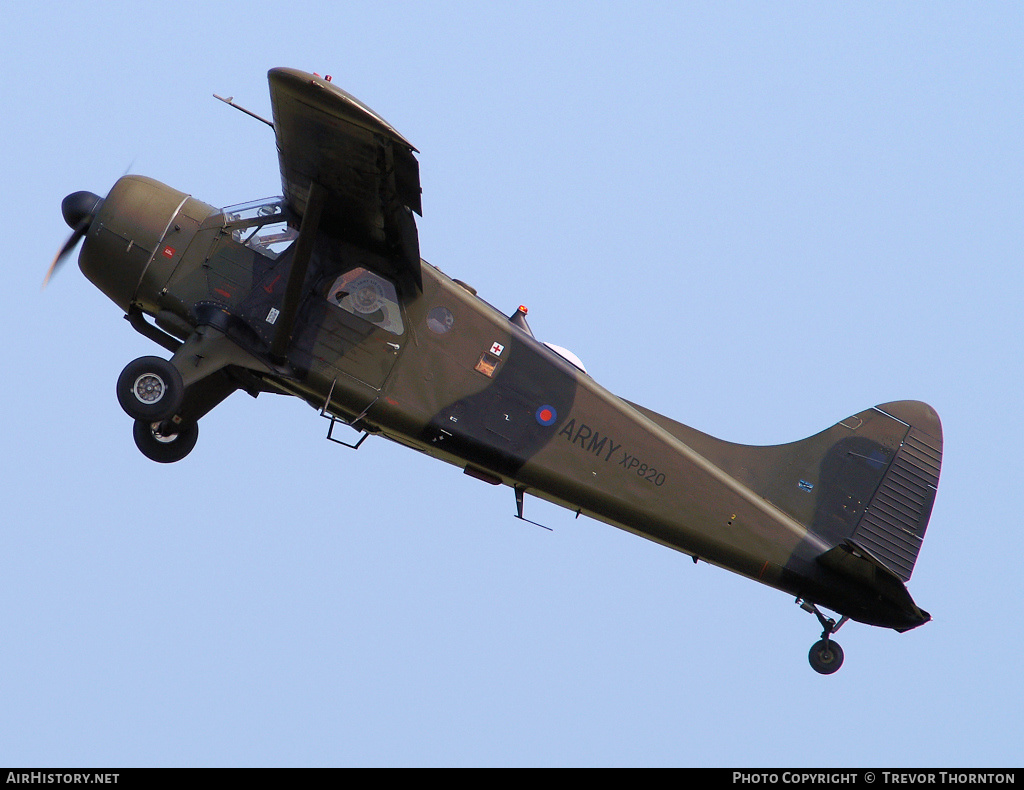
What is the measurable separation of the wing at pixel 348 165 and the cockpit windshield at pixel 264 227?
24 centimetres

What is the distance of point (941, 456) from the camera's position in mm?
12672

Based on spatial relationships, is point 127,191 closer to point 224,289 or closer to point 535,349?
point 224,289

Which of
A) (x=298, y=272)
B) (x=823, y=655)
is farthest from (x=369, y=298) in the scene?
(x=823, y=655)

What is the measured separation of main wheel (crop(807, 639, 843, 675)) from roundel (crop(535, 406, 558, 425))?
127 inches

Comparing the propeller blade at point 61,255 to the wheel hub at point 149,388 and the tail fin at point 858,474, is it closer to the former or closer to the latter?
the wheel hub at point 149,388

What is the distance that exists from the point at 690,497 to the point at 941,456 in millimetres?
2776

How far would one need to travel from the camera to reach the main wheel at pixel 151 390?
11.1 m

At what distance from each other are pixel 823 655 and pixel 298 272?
5.87m

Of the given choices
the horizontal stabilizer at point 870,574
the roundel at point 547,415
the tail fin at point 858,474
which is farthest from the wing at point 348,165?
the horizontal stabilizer at point 870,574

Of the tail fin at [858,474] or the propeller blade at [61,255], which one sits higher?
the tail fin at [858,474]

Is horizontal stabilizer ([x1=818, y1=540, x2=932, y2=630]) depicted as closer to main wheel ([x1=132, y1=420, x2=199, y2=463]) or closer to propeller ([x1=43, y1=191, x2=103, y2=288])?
main wheel ([x1=132, y1=420, x2=199, y2=463])

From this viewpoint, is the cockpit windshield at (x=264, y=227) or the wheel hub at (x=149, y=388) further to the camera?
the cockpit windshield at (x=264, y=227)

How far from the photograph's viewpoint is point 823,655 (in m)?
12.0
